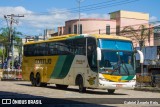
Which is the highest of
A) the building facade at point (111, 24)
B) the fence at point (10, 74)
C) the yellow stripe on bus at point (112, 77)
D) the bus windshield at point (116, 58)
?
the building facade at point (111, 24)

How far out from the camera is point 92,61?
23531mm

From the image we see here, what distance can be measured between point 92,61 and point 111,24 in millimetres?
60573

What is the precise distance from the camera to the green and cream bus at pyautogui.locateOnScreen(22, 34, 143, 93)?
75.7 feet

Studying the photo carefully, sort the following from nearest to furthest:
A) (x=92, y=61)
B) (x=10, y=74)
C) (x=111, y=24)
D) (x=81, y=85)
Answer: (x=92, y=61)
(x=81, y=85)
(x=10, y=74)
(x=111, y=24)

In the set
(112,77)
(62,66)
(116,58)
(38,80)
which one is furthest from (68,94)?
(38,80)

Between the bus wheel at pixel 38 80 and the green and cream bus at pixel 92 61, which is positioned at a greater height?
the green and cream bus at pixel 92 61

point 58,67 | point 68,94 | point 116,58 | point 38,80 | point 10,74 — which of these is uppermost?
point 116,58

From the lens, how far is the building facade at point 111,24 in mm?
79688

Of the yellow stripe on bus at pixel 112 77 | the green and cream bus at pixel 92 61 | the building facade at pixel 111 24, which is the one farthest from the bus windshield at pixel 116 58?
the building facade at pixel 111 24

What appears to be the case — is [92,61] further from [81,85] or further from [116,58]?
[81,85]

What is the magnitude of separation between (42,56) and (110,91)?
6958 mm

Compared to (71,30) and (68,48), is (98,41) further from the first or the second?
(71,30)

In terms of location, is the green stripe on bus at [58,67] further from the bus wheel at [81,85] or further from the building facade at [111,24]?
the building facade at [111,24]

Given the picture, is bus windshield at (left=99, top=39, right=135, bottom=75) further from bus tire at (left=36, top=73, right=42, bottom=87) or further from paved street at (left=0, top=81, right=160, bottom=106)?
bus tire at (left=36, top=73, right=42, bottom=87)
